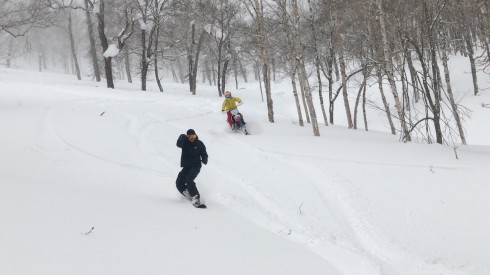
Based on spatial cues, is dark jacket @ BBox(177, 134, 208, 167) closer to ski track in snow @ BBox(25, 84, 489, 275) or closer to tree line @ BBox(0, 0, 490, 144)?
ski track in snow @ BBox(25, 84, 489, 275)

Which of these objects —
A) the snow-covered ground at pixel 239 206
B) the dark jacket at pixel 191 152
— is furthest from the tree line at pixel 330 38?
the dark jacket at pixel 191 152

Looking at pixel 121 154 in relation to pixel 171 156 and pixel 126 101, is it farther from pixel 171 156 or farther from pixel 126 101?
pixel 126 101

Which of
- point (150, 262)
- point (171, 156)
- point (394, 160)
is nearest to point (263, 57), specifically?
point (171, 156)

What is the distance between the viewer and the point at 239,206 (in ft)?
24.6

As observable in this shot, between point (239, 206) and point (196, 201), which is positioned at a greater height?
point (196, 201)

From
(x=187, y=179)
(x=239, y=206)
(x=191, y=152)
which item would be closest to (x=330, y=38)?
(x=191, y=152)

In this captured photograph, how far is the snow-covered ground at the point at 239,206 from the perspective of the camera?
4945mm

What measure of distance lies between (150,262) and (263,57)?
12634 millimetres

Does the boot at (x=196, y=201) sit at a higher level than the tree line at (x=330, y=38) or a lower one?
lower

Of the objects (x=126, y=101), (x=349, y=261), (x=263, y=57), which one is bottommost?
(x=349, y=261)

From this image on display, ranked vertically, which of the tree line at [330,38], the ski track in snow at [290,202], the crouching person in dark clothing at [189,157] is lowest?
the ski track in snow at [290,202]

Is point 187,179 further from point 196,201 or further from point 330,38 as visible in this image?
point 330,38

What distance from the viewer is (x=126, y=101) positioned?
19109mm

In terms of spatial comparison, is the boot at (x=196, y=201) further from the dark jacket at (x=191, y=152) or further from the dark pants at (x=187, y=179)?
the dark jacket at (x=191, y=152)
